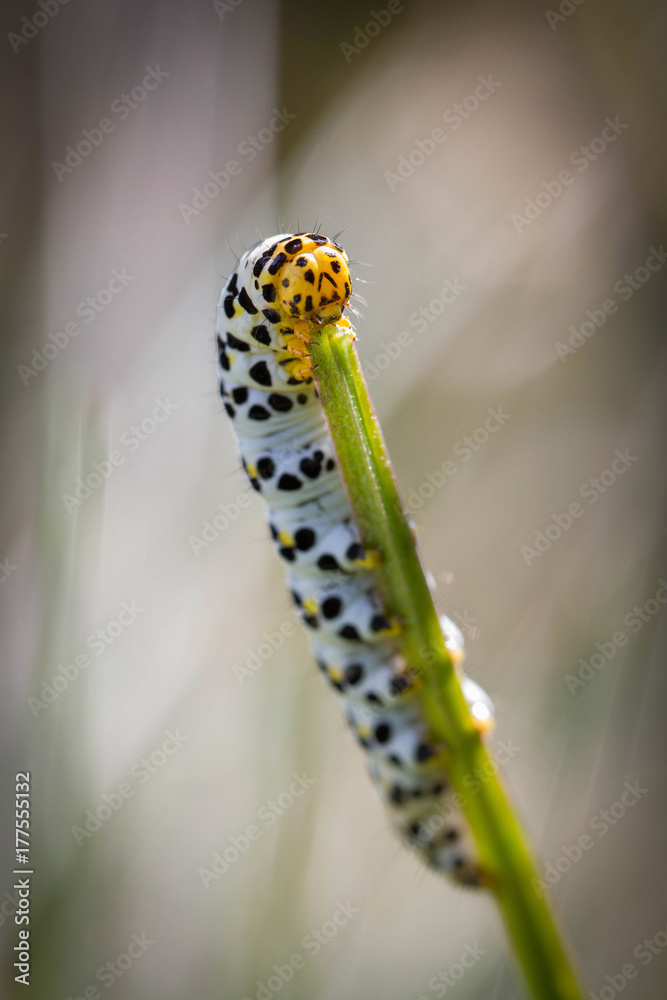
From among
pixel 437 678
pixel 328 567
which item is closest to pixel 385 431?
pixel 328 567

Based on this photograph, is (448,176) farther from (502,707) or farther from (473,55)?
(502,707)

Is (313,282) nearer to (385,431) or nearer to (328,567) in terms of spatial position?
(328,567)

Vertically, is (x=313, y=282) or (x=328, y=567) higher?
(x=313, y=282)

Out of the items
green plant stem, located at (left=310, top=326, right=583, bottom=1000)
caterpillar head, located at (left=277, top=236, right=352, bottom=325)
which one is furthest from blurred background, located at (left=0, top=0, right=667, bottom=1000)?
green plant stem, located at (left=310, top=326, right=583, bottom=1000)

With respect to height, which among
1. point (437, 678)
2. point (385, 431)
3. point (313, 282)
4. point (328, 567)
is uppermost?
point (385, 431)

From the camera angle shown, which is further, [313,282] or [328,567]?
[328,567]

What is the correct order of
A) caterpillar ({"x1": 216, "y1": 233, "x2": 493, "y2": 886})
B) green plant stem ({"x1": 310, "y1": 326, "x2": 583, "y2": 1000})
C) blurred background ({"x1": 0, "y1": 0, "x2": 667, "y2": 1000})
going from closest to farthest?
green plant stem ({"x1": 310, "y1": 326, "x2": 583, "y2": 1000}) → caterpillar ({"x1": 216, "y1": 233, "x2": 493, "y2": 886}) → blurred background ({"x1": 0, "y1": 0, "x2": 667, "y2": 1000})

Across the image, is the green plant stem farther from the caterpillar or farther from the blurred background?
the blurred background
